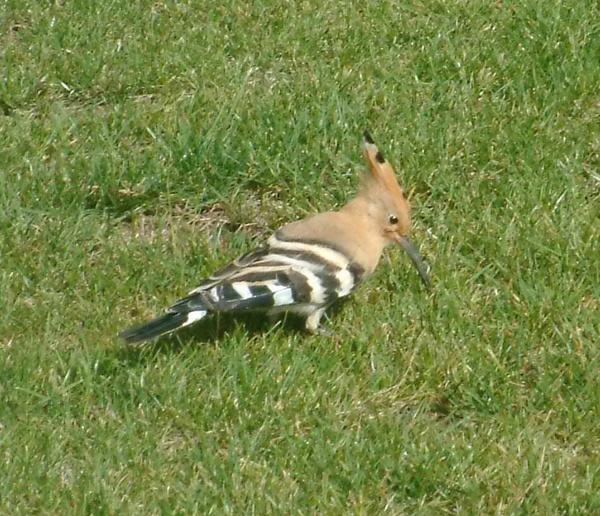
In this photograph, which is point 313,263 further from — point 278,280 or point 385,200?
point 385,200

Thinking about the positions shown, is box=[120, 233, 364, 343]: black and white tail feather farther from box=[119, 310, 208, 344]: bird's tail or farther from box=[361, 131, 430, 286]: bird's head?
box=[361, 131, 430, 286]: bird's head

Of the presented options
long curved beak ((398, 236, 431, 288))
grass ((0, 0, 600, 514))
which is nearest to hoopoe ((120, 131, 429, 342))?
long curved beak ((398, 236, 431, 288))

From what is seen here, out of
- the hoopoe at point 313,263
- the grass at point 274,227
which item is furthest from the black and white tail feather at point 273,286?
the grass at point 274,227

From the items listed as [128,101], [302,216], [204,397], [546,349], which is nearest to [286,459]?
[204,397]

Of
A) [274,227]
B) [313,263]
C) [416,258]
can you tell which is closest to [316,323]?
[313,263]

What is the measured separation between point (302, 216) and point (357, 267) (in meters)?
0.54

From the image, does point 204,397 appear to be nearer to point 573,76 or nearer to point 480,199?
point 480,199

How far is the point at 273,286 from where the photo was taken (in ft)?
14.8

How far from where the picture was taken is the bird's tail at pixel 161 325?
4340 mm

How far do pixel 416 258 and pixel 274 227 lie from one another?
0.61 meters

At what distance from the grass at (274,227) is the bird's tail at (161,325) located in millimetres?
111

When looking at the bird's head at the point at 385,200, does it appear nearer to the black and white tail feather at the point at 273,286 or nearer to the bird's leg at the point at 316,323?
the black and white tail feather at the point at 273,286

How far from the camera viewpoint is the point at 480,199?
5.20 meters

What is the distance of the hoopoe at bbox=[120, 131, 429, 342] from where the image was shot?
4402 mm
